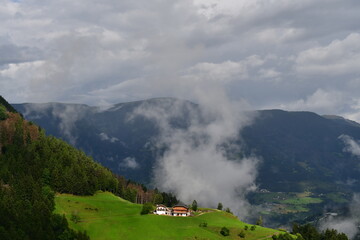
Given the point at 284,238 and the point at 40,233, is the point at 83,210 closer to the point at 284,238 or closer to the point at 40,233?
the point at 40,233

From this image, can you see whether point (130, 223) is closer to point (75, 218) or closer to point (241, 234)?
point (75, 218)

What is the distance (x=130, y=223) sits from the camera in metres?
166

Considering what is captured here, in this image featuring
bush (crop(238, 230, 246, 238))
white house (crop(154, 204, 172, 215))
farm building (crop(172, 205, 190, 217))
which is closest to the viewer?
bush (crop(238, 230, 246, 238))

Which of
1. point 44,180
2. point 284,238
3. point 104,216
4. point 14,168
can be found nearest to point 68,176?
point 44,180

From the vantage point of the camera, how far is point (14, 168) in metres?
192

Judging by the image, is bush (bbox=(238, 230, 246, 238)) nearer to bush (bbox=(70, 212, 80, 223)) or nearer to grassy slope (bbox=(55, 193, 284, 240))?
grassy slope (bbox=(55, 193, 284, 240))

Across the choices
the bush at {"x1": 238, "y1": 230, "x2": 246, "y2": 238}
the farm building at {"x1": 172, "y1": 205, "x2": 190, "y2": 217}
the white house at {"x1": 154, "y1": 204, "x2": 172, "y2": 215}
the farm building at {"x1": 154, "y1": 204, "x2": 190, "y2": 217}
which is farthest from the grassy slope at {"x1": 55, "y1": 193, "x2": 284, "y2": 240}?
the white house at {"x1": 154, "y1": 204, "x2": 172, "y2": 215}

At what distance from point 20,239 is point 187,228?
2650 inches

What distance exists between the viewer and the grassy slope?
509ft

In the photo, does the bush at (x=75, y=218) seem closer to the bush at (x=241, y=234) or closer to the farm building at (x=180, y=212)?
the farm building at (x=180, y=212)

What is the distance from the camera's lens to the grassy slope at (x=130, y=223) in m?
Result: 155

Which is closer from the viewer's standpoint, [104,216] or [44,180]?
[104,216]

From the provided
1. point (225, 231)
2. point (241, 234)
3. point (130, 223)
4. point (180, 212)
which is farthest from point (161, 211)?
point (241, 234)

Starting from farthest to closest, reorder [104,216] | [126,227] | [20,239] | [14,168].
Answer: [14,168], [104,216], [126,227], [20,239]
